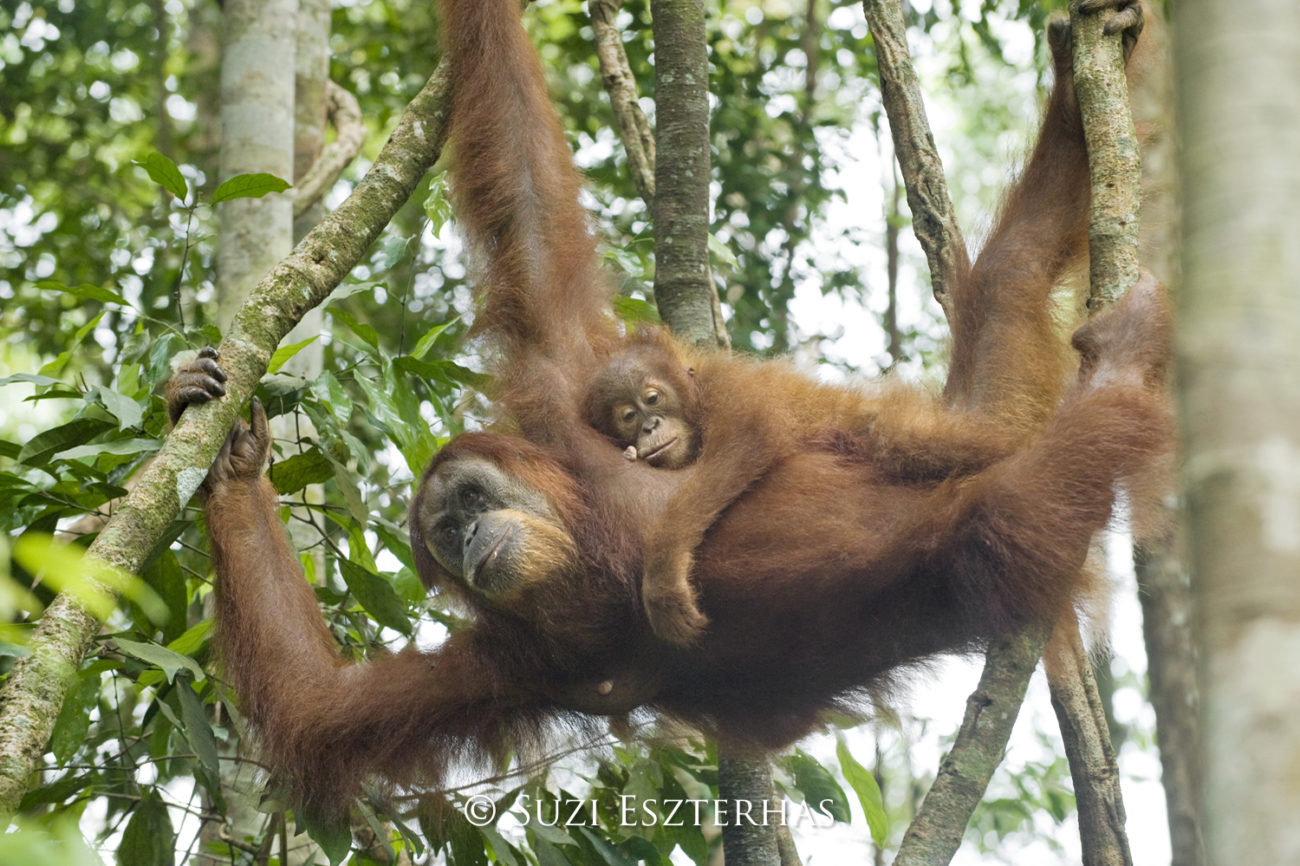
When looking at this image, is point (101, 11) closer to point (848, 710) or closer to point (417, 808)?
point (417, 808)

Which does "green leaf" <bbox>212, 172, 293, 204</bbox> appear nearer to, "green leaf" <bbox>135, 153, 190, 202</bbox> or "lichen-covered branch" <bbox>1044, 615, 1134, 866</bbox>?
"green leaf" <bbox>135, 153, 190, 202</bbox>

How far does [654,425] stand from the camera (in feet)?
13.1

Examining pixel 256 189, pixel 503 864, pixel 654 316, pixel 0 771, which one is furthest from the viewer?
pixel 654 316

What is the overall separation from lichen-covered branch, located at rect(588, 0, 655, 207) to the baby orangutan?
1027 millimetres

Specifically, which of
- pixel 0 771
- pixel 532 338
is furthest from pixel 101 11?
pixel 0 771

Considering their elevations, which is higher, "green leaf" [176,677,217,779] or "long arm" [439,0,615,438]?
"long arm" [439,0,615,438]

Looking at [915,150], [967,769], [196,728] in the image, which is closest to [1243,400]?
[967,769]

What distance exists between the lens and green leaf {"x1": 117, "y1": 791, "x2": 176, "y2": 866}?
12.8ft

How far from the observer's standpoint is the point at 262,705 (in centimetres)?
388

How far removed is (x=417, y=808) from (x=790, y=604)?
1.45 m

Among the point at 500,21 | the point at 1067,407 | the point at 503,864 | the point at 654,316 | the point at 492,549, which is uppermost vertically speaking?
the point at 500,21

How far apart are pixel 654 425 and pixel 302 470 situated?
3.87 ft

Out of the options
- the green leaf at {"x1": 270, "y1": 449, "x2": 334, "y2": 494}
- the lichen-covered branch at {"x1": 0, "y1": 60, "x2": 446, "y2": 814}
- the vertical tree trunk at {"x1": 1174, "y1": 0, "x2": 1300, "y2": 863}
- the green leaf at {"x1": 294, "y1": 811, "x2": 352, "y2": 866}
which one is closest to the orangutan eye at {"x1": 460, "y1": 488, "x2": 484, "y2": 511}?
the green leaf at {"x1": 270, "y1": 449, "x2": 334, "y2": 494}

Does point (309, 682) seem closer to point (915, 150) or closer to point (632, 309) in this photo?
point (632, 309)
